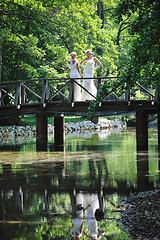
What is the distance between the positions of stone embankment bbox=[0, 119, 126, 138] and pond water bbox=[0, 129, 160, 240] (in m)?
13.9

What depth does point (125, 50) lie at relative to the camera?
36.2 m

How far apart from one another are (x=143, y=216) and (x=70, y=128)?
1083 inches

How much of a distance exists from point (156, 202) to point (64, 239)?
6.42 feet

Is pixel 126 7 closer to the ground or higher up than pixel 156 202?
higher up

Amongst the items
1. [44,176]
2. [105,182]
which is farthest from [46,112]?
[105,182]

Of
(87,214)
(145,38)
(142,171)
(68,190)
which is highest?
(145,38)

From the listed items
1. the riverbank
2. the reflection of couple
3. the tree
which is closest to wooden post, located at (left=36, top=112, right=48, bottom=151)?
the reflection of couple

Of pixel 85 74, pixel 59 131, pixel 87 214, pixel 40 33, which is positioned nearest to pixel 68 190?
pixel 87 214

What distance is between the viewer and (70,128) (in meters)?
33.5

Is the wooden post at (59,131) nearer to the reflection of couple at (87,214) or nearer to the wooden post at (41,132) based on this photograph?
the wooden post at (41,132)

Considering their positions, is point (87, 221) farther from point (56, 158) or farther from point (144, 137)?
point (144, 137)

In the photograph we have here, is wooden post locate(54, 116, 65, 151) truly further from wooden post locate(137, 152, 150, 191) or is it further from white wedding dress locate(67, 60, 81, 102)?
wooden post locate(137, 152, 150, 191)

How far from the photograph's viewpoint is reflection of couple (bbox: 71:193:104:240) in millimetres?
5641

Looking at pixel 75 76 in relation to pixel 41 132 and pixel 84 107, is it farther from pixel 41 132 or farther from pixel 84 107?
pixel 41 132
